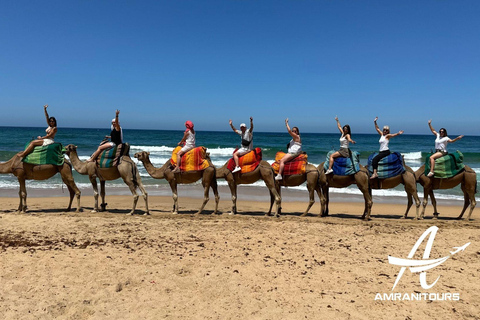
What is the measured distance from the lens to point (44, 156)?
10.4m

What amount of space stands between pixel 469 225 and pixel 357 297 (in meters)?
→ 6.84

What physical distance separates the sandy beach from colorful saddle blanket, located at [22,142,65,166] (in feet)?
5.95

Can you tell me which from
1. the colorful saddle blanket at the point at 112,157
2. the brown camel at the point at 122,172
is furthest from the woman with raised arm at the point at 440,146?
the colorful saddle blanket at the point at 112,157

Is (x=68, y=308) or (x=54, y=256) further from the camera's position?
(x=54, y=256)

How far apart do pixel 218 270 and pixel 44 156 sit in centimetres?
729

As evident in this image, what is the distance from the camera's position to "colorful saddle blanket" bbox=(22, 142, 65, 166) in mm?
10352

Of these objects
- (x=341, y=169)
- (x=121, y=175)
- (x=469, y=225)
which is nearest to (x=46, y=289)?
(x=121, y=175)

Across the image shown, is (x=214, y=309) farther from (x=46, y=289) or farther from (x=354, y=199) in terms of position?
(x=354, y=199)

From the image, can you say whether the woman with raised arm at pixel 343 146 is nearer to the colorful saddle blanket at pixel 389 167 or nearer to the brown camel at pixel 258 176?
the colorful saddle blanket at pixel 389 167

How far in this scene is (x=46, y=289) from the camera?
5.22 metres

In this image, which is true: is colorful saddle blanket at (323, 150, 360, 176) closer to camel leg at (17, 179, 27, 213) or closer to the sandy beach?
the sandy beach

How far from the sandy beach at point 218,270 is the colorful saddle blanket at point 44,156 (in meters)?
1.81

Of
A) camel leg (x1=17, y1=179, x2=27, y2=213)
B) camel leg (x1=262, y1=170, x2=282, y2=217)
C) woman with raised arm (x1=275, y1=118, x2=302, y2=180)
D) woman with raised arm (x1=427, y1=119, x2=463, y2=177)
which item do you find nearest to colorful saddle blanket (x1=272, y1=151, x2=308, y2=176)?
woman with raised arm (x1=275, y1=118, x2=302, y2=180)

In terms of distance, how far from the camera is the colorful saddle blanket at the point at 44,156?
10352 mm
